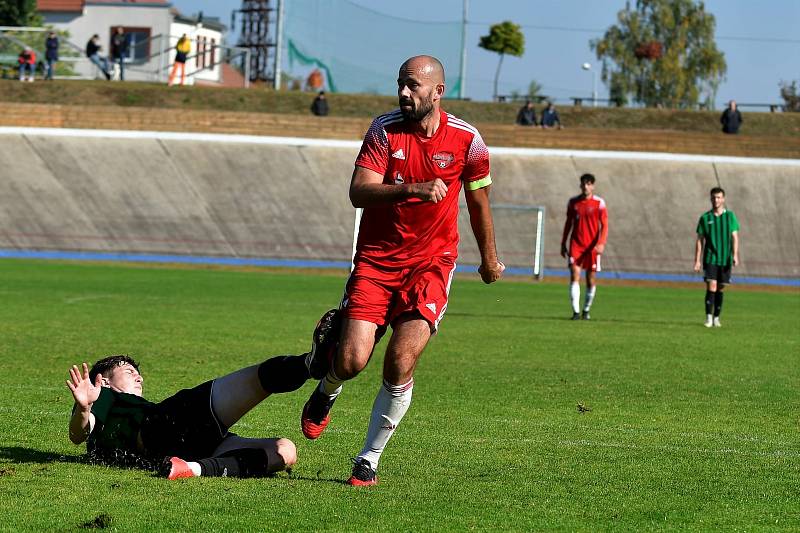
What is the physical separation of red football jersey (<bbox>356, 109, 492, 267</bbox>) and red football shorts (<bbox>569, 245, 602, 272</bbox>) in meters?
14.0

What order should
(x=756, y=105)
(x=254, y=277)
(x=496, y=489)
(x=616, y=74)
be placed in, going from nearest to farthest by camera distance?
(x=496, y=489), (x=254, y=277), (x=756, y=105), (x=616, y=74)

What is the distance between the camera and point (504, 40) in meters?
58.3

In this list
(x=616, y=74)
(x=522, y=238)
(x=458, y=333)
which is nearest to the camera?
(x=458, y=333)

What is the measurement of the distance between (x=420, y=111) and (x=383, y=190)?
0.51 m

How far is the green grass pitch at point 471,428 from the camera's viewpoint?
5.67m

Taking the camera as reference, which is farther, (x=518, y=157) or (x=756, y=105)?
(x=756, y=105)

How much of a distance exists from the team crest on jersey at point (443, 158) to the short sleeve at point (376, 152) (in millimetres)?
259

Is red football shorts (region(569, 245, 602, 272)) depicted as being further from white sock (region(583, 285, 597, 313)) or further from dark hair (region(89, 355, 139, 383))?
dark hair (region(89, 355, 139, 383))

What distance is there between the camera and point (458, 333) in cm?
1723

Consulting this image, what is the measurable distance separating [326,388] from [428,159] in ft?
4.28

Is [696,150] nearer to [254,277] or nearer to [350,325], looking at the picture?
[254,277]

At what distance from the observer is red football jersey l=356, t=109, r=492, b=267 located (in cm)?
663

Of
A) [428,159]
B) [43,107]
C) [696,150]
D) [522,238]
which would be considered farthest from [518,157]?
[428,159]

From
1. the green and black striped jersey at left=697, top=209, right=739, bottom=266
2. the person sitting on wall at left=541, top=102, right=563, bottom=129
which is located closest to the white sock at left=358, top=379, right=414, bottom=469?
the green and black striped jersey at left=697, top=209, right=739, bottom=266
